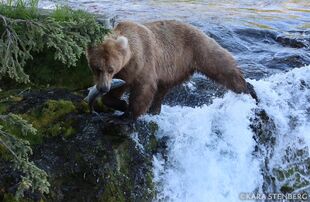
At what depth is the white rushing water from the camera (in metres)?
5.94

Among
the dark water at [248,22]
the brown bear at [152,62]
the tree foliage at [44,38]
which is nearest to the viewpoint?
the tree foliage at [44,38]

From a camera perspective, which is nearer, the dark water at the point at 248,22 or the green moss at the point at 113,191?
the green moss at the point at 113,191

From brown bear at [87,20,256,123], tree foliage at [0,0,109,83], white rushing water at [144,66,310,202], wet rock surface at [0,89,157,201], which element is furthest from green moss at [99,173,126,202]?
tree foliage at [0,0,109,83]

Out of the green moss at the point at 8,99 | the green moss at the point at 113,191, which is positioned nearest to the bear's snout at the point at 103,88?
the green moss at the point at 113,191

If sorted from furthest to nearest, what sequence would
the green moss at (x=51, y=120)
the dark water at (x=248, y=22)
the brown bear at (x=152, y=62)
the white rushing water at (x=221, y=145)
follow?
the dark water at (x=248, y=22) → the white rushing water at (x=221, y=145) → the brown bear at (x=152, y=62) → the green moss at (x=51, y=120)

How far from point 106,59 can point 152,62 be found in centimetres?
89

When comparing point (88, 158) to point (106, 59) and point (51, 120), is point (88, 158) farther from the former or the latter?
point (106, 59)

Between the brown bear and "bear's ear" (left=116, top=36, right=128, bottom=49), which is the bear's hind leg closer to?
the brown bear

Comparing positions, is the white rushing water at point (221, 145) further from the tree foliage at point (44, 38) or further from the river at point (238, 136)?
the tree foliage at point (44, 38)

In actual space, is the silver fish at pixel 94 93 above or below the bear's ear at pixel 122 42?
below

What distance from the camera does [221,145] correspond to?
20.9 feet

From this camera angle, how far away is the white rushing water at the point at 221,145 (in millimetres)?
5938

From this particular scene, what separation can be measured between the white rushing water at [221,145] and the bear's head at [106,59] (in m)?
0.94

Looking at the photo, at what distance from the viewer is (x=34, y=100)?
5902 millimetres
